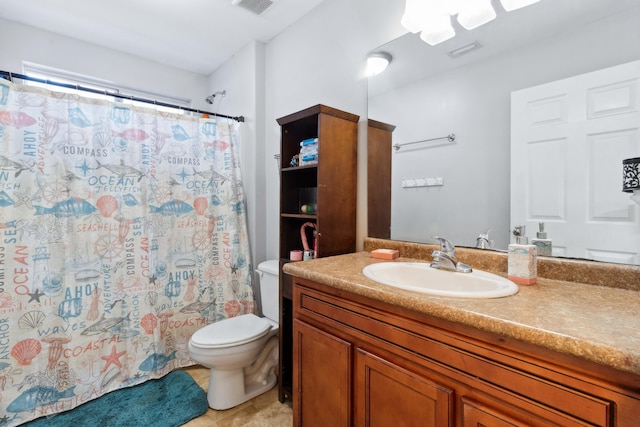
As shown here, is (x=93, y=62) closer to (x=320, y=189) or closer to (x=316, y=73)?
(x=316, y=73)

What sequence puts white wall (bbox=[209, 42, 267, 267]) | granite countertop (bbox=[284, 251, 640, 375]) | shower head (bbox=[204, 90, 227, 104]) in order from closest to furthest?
granite countertop (bbox=[284, 251, 640, 375]), white wall (bbox=[209, 42, 267, 267]), shower head (bbox=[204, 90, 227, 104])

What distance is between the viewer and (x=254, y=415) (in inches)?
63.7

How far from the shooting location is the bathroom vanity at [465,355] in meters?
0.58

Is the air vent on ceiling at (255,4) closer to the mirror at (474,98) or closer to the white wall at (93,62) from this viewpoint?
the mirror at (474,98)

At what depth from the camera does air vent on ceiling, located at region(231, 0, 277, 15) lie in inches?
72.7

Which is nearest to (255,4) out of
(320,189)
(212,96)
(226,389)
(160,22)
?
(160,22)

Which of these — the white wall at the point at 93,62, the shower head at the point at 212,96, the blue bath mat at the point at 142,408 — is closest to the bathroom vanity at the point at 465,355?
the blue bath mat at the point at 142,408

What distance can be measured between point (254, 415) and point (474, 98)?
1934mm

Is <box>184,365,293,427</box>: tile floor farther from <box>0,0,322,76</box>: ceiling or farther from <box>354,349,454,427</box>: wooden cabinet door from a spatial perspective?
<box>0,0,322,76</box>: ceiling

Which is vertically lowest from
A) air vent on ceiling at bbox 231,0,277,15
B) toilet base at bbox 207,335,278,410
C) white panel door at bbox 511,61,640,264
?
toilet base at bbox 207,335,278,410

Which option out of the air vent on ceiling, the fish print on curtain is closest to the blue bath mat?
the fish print on curtain

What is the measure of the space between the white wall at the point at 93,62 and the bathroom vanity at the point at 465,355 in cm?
242

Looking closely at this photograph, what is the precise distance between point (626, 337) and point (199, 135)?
7.75 feet

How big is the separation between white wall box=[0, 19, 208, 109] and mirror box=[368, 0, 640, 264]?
2028 millimetres
